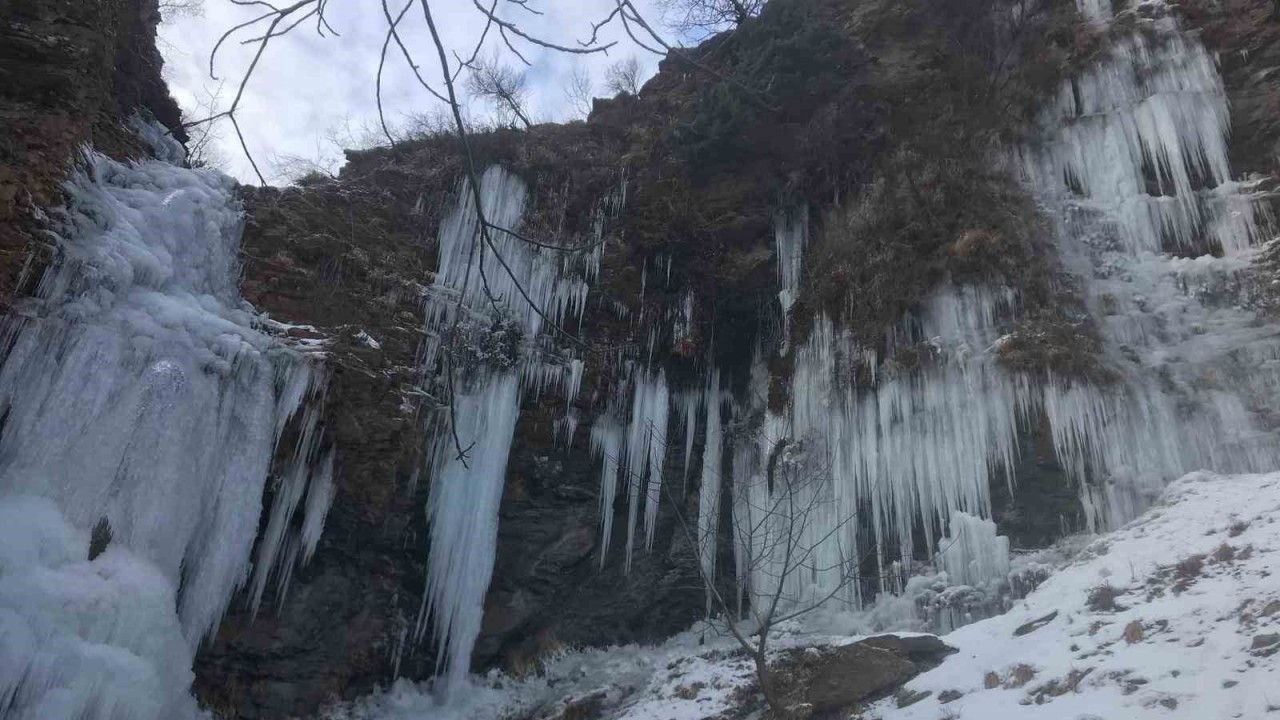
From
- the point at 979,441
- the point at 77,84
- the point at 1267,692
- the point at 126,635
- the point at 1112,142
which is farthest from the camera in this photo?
the point at 1112,142

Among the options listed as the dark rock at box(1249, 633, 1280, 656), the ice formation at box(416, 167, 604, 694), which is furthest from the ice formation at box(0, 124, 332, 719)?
the dark rock at box(1249, 633, 1280, 656)

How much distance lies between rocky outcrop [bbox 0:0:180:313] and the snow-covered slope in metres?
7.92

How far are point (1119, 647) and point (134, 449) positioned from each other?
8.11m

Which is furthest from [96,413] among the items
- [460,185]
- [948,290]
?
[948,290]

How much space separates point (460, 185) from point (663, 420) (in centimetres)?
477

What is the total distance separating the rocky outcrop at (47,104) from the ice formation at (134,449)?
0.23 metres

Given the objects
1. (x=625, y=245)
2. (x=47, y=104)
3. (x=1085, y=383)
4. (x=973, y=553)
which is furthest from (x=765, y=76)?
→ (x=47, y=104)

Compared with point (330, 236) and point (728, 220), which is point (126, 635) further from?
point (728, 220)

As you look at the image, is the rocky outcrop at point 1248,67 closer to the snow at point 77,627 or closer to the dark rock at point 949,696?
the dark rock at point 949,696

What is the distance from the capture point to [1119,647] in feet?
19.0

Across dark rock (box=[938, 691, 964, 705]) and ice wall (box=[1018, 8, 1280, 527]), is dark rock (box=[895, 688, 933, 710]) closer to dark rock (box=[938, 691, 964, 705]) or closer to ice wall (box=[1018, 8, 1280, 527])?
dark rock (box=[938, 691, 964, 705])

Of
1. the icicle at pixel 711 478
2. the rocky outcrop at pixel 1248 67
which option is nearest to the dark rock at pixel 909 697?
the icicle at pixel 711 478

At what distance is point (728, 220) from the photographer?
42.2ft

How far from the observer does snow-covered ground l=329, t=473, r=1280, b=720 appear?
5.00 metres
